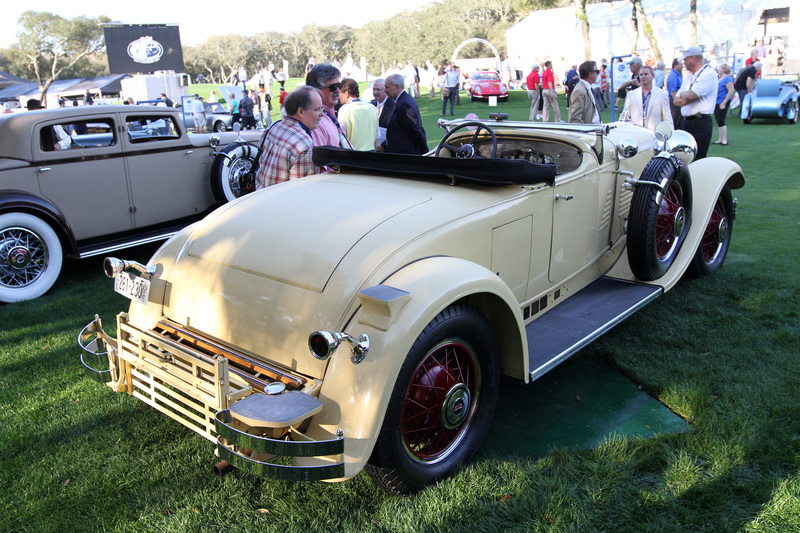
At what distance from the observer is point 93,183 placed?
5.91 meters

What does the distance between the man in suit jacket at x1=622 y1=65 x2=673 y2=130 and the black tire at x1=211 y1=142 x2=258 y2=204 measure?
4633 millimetres

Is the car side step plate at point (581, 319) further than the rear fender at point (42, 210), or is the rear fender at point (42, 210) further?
the rear fender at point (42, 210)

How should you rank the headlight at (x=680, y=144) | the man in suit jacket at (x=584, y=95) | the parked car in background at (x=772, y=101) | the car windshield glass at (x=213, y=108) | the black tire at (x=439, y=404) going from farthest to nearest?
the car windshield glass at (x=213, y=108)
the parked car in background at (x=772, y=101)
the man in suit jacket at (x=584, y=95)
the headlight at (x=680, y=144)
the black tire at (x=439, y=404)

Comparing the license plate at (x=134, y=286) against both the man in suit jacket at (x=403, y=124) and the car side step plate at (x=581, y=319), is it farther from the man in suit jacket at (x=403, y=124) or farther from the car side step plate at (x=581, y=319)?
the man in suit jacket at (x=403, y=124)

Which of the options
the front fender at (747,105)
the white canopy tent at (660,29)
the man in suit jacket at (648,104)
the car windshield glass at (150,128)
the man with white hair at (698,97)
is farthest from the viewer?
the white canopy tent at (660,29)

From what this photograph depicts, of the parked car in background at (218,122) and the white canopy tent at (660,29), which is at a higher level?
the white canopy tent at (660,29)

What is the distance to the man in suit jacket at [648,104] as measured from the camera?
7.18 metres

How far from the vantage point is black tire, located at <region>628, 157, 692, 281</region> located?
386 cm

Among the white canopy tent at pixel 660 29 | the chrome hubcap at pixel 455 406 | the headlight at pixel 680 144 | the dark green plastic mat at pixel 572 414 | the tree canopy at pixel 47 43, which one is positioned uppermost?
the tree canopy at pixel 47 43

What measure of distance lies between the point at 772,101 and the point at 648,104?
1148 cm

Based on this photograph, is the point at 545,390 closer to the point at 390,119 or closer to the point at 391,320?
the point at 391,320

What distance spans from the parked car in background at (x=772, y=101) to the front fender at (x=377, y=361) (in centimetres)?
1708

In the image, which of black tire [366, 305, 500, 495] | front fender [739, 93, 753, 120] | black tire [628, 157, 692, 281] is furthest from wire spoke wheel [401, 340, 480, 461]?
front fender [739, 93, 753, 120]

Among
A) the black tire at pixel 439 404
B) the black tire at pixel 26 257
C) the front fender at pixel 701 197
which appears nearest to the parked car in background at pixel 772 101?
the front fender at pixel 701 197
